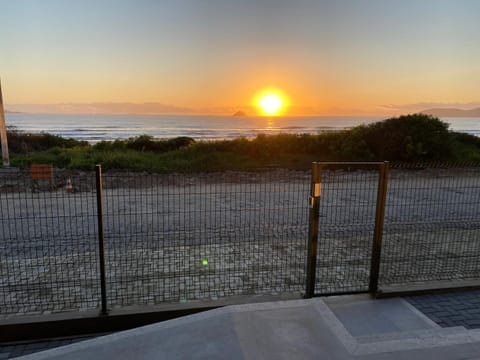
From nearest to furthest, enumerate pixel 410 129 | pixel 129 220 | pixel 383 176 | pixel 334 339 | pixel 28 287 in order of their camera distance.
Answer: pixel 334 339, pixel 383 176, pixel 28 287, pixel 129 220, pixel 410 129

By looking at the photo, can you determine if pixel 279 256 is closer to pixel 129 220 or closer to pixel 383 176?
pixel 383 176

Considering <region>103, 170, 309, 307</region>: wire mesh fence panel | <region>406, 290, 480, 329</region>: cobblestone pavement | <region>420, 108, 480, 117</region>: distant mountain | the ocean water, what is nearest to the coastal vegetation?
<region>103, 170, 309, 307</region>: wire mesh fence panel

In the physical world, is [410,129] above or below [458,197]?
above

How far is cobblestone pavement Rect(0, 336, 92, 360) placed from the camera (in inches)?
130

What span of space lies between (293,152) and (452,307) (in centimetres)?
1740

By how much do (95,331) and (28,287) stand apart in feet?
5.03

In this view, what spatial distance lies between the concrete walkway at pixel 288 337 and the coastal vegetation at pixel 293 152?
1287 centimetres

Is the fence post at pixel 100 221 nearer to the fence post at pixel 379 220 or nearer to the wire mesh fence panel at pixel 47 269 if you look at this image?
the wire mesh fence panel at pixel 47 269

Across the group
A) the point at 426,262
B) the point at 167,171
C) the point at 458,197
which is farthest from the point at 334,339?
the point at 167,171

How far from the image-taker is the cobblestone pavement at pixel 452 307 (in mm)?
3696

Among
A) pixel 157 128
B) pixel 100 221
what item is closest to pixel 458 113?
pixel 157 128

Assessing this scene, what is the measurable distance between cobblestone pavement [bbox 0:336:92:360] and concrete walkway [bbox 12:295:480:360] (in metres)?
0.38

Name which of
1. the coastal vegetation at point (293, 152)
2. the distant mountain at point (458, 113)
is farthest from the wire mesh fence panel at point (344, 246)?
the distant mountain at point (458, 113)

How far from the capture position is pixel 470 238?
6.78 metres
